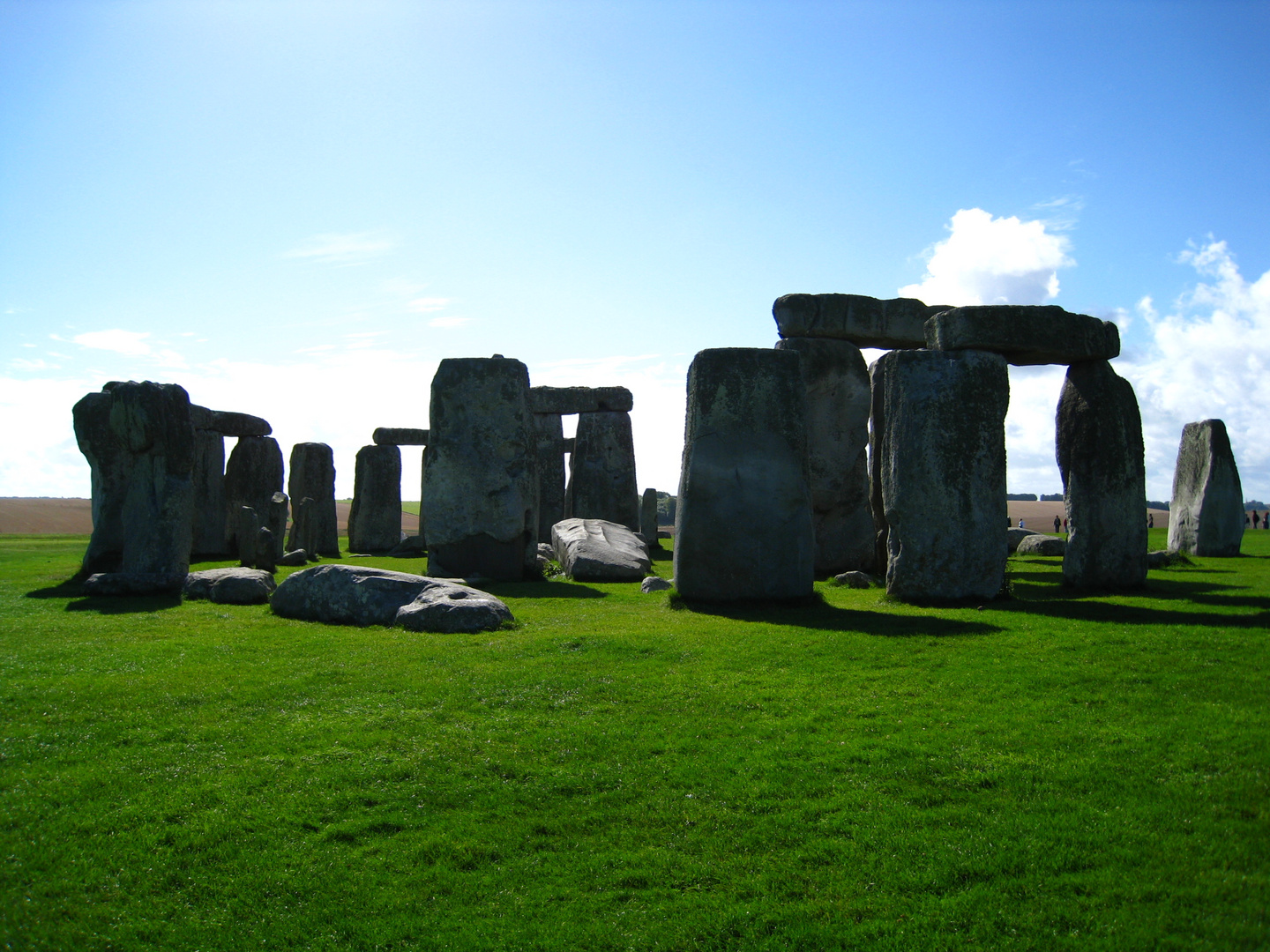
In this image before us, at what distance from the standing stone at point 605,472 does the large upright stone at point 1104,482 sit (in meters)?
11.9

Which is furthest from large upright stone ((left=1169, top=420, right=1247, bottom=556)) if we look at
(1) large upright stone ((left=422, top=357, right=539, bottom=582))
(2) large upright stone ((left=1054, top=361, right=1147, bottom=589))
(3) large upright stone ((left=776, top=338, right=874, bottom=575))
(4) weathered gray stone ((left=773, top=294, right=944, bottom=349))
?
(1) large upright stone ((left=422, top=357, right=539, bottom=582))

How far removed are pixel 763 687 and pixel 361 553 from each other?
1714cm

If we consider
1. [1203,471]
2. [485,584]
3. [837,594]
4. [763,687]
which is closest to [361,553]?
[485,584]

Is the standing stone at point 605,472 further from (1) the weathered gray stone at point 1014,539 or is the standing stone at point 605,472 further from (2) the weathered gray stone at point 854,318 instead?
(1) the weathered gray stone at point 1014,539

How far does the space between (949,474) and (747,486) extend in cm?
218

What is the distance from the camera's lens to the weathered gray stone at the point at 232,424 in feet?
61.3

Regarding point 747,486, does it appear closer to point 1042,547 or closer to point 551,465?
point 1042,547

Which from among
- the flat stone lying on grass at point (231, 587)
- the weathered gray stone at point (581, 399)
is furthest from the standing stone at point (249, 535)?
the weathered gray stone at point (581, 399)

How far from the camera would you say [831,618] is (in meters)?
9.12

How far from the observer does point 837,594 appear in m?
11.2

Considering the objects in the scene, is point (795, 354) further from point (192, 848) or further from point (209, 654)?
point (192, 848)

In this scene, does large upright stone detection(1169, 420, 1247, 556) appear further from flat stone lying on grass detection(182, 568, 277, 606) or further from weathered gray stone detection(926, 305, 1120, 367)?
flat stone lying on grass detection(182, 568, 277, 606)

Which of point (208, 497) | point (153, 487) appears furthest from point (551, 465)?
point (153, 487)

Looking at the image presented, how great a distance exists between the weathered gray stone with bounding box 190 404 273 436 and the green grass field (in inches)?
460
